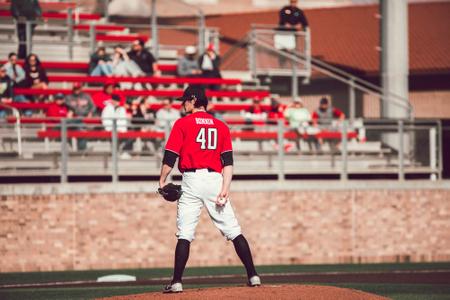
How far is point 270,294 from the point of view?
13.0m

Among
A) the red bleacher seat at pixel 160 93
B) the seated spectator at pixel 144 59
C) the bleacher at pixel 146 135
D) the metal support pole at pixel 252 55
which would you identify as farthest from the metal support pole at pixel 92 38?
the metal support pole at pixel 252 55

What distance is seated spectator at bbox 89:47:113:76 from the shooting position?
27703 mm

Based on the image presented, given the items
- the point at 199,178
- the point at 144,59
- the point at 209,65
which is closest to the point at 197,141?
the point at 199,178

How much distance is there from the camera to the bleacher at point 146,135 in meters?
23.1

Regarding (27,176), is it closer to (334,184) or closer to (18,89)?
(18,89)

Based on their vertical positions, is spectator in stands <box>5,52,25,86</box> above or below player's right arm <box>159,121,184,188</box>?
above

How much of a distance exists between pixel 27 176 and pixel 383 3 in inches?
381

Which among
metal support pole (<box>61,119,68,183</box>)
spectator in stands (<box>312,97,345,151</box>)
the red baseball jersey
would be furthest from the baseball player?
spectator in stands (<box>312,97,345,151</box>)

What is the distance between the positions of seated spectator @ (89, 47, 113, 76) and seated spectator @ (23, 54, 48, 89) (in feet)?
4.85

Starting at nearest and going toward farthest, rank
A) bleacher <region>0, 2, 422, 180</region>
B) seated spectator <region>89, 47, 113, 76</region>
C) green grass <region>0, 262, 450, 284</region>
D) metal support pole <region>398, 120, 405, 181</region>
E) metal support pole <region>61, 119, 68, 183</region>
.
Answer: green grass <region>0, 262, 450, 284</region>
metal support pole <region>61, 119, 68, 183</region>
bleacher <region>0, 2, 422, 180</region>
metal support pole <region>398, 120, 405, 181</region>
seated spectator <region>89, 47, 113, 76</region>

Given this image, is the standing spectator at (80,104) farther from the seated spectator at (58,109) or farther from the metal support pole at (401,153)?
the metal support pole at (401,153)

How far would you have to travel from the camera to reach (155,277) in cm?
2108

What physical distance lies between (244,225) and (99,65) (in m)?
5.79

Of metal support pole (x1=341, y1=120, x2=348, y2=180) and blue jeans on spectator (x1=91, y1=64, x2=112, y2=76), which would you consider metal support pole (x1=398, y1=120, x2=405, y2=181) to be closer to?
metal support pole (x1=341, y1=120, x2=348, y2=180)
